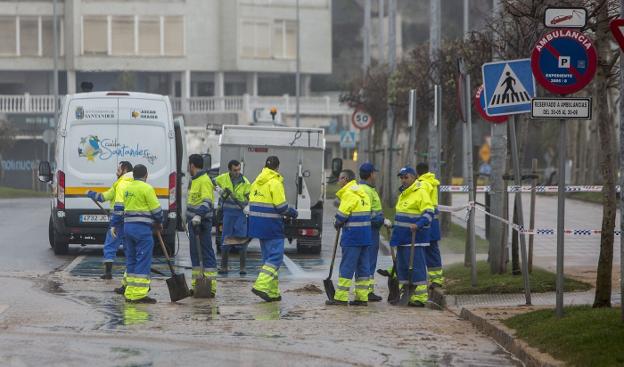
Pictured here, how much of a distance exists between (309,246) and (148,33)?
1902 inches

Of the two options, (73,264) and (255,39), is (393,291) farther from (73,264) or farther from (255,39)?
(255,39)

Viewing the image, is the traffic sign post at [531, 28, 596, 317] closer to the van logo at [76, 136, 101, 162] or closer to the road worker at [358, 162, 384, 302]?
the road worker at [358, 162, 384, 302]

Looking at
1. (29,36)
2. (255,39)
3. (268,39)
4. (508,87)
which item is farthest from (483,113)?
(29,36)

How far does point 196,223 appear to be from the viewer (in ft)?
55.8

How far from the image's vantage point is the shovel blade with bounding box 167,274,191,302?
1570 cm

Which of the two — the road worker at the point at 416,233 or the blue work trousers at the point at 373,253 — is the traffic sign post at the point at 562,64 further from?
the blue work trousers at the point at 373,253

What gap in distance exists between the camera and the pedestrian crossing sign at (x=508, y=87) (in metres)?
14.6

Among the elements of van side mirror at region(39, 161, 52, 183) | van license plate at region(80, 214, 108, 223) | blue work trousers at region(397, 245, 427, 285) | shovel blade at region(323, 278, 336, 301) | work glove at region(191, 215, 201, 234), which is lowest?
shovel blade at region(323, 278, 336, 301)

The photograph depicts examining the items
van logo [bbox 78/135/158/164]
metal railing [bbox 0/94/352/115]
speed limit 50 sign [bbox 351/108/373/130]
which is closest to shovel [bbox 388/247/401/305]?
van logo [bbox 78/135/158/164]

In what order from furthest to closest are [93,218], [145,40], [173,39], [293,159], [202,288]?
1. [173,39]
2. [145,40]
3. [293,159]
4. [93,218]
5. [202,288]

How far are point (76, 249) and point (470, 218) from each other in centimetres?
918

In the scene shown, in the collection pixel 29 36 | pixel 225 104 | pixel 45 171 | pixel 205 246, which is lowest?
pixel 205 246

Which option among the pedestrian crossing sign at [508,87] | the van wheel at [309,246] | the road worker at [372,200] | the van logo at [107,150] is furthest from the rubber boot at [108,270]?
the pedestrian crossing sign at [508,87]

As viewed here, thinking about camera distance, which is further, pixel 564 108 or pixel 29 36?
pixel 29 36
